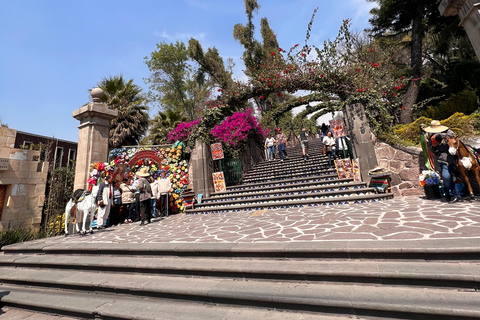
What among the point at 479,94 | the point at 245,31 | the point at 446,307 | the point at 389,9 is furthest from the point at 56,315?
the point at 245,31

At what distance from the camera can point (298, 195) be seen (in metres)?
7.43

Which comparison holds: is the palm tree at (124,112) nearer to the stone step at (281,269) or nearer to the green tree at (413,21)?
the stone step at (281,269)

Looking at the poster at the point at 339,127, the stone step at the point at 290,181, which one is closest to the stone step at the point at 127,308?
the stone step at the point at 290,181

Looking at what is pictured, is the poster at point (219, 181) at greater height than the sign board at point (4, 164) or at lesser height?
lesser

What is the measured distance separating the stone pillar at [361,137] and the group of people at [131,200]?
24.5ft

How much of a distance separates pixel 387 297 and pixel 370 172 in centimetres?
587

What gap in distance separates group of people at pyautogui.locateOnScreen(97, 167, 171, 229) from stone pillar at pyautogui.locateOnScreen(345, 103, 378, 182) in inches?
294

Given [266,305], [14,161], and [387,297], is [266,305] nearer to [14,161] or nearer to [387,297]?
[387,297]

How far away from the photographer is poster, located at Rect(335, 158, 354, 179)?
802 centimetres

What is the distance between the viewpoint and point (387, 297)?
84.3 inches

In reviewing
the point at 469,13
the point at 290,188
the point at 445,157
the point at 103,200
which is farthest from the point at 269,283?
the point at 469,13

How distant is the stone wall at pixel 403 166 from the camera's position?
6.74 meters

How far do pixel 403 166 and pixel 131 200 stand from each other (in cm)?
974

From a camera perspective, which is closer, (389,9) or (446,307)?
(446,307)
